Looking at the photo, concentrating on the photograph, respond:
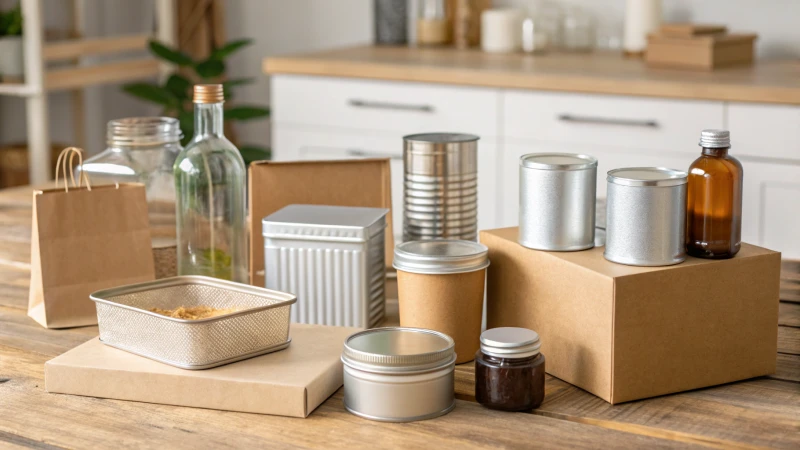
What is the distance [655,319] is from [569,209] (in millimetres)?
146

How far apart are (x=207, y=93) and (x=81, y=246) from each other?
9.8 inches

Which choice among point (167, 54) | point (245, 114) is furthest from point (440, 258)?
point (167, 54)

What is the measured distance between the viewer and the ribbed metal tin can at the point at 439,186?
49.8 inches

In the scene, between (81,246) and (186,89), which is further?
(186,89)

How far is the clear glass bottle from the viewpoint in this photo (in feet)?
4.18

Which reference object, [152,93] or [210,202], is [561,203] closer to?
[210,202]

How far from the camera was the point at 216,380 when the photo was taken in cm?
97

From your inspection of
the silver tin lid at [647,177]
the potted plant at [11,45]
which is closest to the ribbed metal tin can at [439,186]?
the silver tin lid at [647,177]

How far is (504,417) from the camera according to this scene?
0.95 meters

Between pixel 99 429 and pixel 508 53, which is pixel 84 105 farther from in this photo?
pixel 99 429

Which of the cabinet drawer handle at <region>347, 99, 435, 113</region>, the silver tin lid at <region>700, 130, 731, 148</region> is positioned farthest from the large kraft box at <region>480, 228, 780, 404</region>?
the cabinet drawer handle at <region>347, 99, 435, 113</region>

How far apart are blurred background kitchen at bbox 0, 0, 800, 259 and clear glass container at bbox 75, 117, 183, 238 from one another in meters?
1.59

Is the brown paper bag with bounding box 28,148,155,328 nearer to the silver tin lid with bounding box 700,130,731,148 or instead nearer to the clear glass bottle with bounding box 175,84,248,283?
the clear glass bottle with bounding box 175,84,248,283

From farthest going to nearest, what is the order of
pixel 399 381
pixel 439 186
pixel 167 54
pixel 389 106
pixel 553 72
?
pixel 167 54 < pixel 389 106 < pixel 553 72 < pixel 439 186 < pixel 399 381
